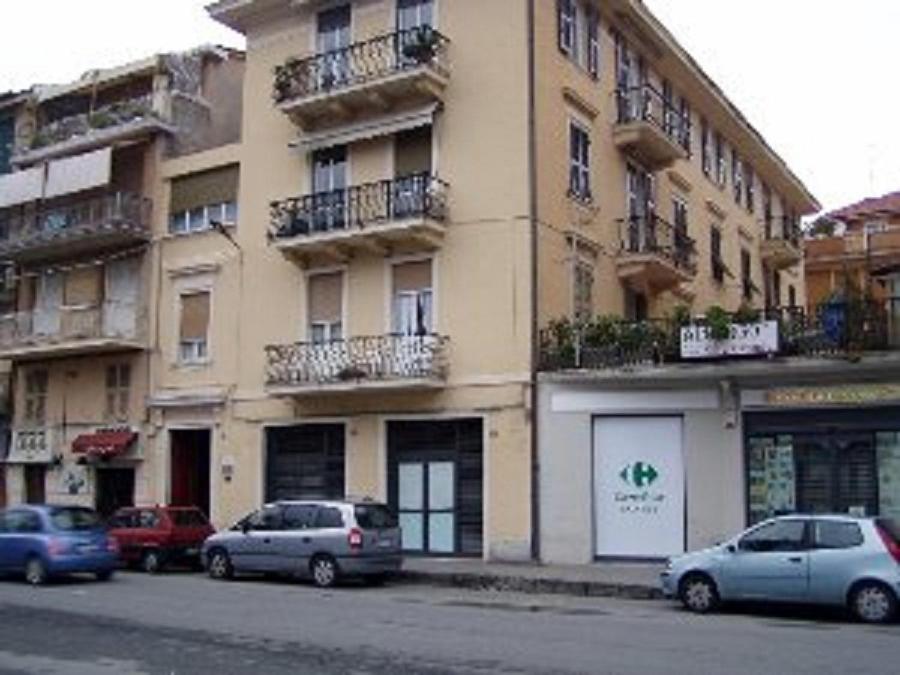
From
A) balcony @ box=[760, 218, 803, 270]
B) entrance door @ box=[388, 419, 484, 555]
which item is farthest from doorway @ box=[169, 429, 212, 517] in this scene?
balcony @ box=[760, 218, 803, 270]

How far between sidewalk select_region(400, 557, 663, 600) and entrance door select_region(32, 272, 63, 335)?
574 inches

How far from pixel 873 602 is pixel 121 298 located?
74.1 ft

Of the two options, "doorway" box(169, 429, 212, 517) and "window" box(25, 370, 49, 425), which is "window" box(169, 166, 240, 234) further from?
"window" box(25, 370, 49, 425)

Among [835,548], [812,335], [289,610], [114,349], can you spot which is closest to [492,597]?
[289,610]

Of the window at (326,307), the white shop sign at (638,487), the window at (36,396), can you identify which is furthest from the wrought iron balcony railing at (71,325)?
the white shop sign at (638,487)

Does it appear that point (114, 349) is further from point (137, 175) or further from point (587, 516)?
point (587, 516)

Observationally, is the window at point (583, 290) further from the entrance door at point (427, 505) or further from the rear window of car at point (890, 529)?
the rear window of car at point (890, 529)

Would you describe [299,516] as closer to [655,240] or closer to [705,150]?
[655,240]

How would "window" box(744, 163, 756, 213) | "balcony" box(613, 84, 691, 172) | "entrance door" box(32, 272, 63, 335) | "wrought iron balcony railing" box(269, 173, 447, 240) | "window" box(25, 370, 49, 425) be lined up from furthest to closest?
"window" box(744, 163, 756, 213) → "window" box(25, 370, 49, 425) → "entrance door" box(32, 272, 63, 335) → "balcony" box(613, 84, 691, 172) → "wrought iron balcony railing" box(269, 173, 447, 240)

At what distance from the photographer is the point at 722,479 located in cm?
2366

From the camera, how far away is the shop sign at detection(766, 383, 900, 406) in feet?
71.8

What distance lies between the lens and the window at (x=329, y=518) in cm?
2200

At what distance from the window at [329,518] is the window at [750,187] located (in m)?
24.3

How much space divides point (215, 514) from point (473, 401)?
27.0 ft
